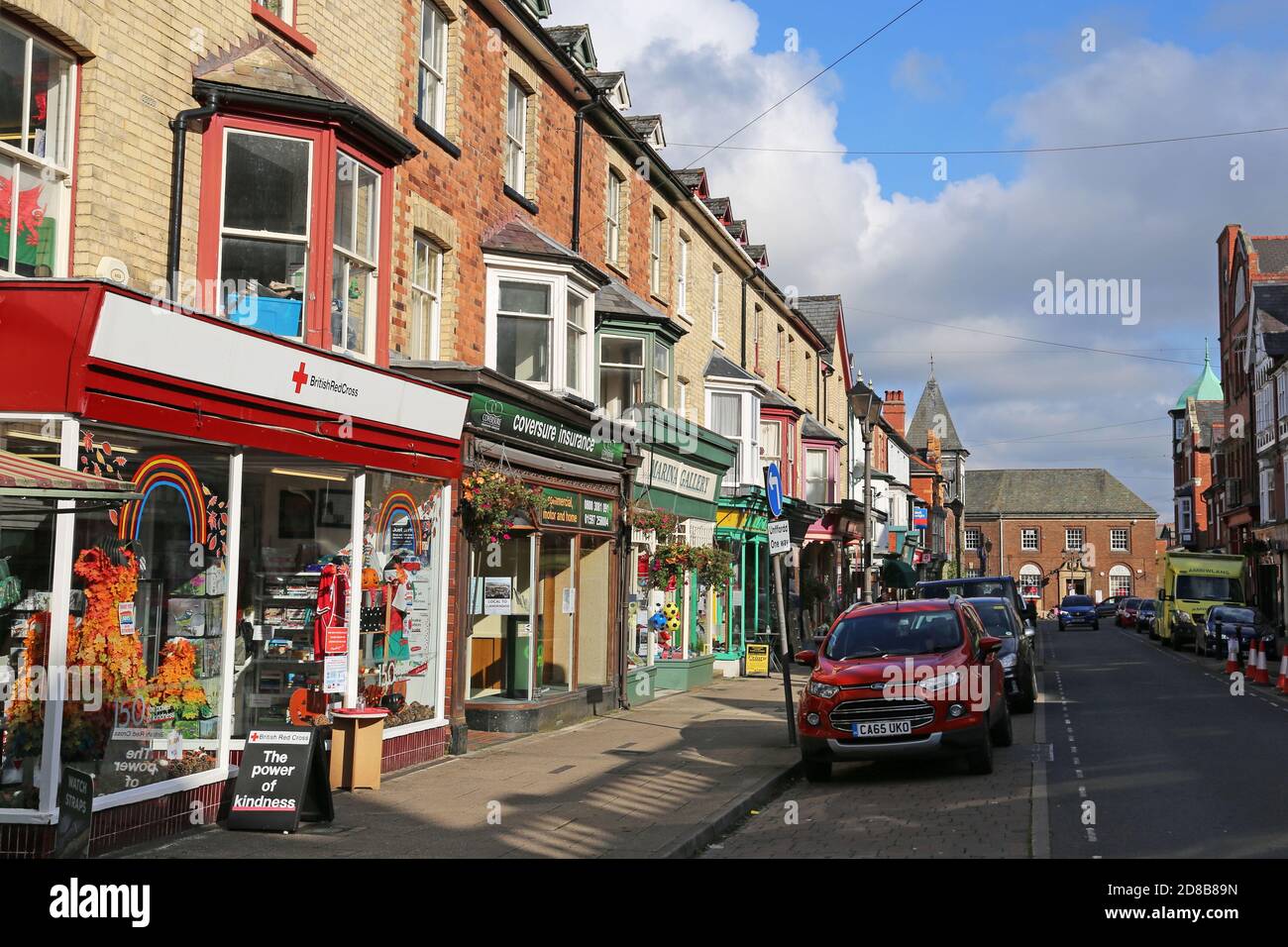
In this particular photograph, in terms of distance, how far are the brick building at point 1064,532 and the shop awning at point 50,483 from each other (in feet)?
328

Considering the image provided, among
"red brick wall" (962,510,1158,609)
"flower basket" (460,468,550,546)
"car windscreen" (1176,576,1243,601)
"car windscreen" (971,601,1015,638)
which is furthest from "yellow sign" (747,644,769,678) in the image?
"red brick wall" (962,510,1158,609)

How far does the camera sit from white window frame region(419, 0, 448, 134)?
582 inches

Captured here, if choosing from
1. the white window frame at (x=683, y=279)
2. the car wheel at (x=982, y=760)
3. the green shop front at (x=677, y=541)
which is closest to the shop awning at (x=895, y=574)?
the green shop front at (x=677, y=541)

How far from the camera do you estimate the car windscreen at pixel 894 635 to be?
514 inches

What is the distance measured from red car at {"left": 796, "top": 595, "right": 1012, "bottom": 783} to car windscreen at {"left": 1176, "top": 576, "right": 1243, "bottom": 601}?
28270 mm

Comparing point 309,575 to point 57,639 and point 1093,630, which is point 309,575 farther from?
point 1093,630

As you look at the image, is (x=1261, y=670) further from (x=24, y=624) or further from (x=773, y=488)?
(x=24, y=624)

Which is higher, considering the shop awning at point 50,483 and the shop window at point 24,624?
the shop awning at point 50,483

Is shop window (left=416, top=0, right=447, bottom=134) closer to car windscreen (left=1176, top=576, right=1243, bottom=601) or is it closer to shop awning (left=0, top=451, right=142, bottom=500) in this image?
shop awning (left=0, top=451, right=142, bottom=500)

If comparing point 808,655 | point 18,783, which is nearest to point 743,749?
point 808,655

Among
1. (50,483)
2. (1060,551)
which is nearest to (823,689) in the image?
(50,483)

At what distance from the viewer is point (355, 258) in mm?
12258

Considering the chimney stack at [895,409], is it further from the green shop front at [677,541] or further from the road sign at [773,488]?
the road sign at [773,488]

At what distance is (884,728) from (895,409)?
63127 mm
